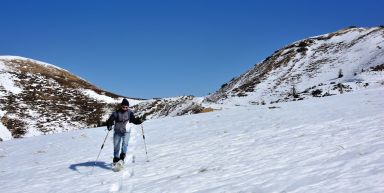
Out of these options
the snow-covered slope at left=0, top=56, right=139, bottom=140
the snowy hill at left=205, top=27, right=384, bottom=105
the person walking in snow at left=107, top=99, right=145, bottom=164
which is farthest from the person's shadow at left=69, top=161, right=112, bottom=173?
the snowy hill at left=205, top=27, right=384, bottom=105

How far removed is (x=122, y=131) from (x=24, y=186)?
3.82 metres

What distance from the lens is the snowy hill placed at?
1967 inches

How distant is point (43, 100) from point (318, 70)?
4522 centimetres

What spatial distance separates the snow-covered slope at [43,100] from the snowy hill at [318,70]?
2067cm

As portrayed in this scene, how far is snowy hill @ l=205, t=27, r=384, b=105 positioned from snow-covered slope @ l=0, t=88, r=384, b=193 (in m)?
26.0

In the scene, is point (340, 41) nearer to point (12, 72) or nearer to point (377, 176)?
point (12, 72)

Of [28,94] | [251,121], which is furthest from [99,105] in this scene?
[251,121]

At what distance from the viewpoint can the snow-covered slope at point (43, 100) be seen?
5630 cm

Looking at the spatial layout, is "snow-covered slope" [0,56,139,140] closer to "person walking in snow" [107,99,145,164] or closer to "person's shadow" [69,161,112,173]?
"person's shadow" [69,161,112,173]

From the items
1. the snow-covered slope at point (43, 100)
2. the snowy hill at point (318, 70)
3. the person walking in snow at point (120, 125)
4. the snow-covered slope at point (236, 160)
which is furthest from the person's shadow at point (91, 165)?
the snowy hill at point (318, 70)

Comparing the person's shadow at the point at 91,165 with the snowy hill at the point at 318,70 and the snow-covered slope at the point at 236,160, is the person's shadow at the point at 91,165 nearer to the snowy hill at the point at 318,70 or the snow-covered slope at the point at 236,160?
the snow-covered slope at the point at 236,160

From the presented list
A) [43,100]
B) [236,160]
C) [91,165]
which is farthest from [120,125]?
[43,100]

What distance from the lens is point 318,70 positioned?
68.2 meters

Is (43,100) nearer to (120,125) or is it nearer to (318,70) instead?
(318,70)
